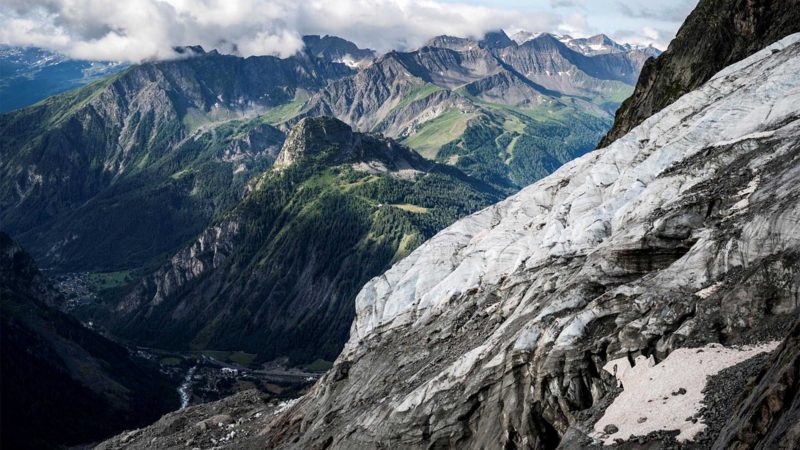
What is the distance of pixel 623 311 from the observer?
4747 cm

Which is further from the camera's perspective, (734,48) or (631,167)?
(734,48)

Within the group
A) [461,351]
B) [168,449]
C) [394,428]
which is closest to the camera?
[394,428]

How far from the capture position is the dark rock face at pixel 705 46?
99.2 m

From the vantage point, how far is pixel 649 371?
4300 centimetres

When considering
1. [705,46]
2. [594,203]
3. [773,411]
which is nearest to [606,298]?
[773,411]

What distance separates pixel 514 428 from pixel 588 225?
21553 mm

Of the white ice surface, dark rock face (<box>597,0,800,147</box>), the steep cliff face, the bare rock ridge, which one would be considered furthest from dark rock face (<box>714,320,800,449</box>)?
dark rock face (<box>597,0,800,147</box>)

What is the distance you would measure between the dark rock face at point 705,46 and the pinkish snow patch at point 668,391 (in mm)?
67188

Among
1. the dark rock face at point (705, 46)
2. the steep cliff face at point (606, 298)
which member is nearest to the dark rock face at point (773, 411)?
the steep cliff face at point (606, 298)

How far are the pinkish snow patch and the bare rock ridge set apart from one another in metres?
0.11

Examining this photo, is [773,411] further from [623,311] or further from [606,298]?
[606,298]

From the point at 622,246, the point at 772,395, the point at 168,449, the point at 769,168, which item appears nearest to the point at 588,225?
the point at 622,246

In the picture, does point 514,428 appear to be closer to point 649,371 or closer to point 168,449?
point 649,371

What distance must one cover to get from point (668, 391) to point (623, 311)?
25.8 ft
